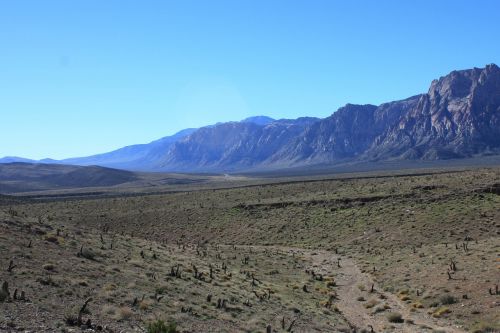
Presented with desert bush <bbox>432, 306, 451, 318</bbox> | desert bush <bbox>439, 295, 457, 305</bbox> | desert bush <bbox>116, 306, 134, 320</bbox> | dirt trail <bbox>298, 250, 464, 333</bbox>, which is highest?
desert bush <bbox>116, 306, 134, 320</bbox>

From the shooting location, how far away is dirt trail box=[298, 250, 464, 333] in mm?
22672

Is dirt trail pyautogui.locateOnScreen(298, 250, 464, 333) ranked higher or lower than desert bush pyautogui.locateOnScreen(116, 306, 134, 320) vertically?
lower

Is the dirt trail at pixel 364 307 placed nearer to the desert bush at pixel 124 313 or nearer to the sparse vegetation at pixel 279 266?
the sparse vegetation at pixel 279 266

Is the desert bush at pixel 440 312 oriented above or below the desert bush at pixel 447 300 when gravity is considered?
below

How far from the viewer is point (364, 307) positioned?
87.8ft

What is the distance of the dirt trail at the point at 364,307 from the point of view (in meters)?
22.7

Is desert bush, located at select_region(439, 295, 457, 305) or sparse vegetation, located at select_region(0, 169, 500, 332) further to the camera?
desert bush, located at select_region(439, 295, 457, 305)

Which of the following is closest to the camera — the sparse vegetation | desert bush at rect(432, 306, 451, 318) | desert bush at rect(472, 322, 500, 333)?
the sparse vegetation

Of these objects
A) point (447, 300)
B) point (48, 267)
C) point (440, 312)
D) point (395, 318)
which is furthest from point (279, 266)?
point (48, 267)

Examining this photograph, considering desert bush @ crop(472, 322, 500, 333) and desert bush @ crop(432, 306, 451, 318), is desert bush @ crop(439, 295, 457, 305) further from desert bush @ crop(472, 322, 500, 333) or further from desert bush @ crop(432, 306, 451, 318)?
desert bush @ crop(472, 322, 500, 333)

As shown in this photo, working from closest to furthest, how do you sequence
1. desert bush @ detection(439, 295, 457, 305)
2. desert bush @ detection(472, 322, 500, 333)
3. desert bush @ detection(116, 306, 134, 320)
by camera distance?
desert bush @ detection(116, 306, 134, 320), desert bush @ detection(472, 322, 500, 333), desert bush @ detection(439, 295, 457, 305)

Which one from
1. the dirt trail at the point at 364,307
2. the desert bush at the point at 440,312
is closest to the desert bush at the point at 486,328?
the dirt trail at the point at 364,307

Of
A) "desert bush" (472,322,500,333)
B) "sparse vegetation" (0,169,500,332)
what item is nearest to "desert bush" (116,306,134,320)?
"sparse vegetation" (0,169,500,332)

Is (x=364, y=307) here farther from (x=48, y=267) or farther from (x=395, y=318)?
(x=48, y=267)
